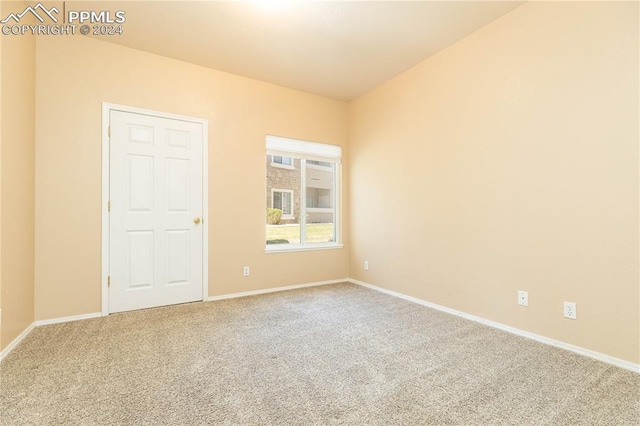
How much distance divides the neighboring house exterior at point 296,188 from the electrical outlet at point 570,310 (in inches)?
115

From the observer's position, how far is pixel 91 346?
2209mm

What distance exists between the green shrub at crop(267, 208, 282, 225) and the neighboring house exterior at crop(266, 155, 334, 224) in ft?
0.18

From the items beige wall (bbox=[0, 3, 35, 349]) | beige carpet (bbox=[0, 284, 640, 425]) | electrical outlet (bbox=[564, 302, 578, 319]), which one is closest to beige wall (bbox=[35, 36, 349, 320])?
beige wall (bbox=[0, 3, 35, 349])

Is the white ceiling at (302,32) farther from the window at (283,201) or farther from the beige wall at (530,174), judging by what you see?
the window at (283,201)

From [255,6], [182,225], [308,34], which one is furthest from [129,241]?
[308,34]

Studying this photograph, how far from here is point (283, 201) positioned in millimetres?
4086

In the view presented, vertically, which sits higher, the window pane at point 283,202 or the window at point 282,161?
the window at point 282,161

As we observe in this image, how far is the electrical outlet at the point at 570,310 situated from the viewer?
84.9 inches

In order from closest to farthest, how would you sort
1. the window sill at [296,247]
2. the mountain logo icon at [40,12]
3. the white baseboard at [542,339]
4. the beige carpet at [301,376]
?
the beige carpet at [301,376] → the white baseboard at [542,339] → the mountain logo icon at [40,12] → the window sill at [296,247]

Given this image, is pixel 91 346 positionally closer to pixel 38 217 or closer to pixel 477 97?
pixel 38 217

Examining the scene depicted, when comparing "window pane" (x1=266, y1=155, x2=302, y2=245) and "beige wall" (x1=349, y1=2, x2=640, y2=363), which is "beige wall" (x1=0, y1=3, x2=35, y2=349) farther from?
"beige wall" (x1=349, y1=2, x2=640, y2=363)

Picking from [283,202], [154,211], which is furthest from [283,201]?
[154,211]

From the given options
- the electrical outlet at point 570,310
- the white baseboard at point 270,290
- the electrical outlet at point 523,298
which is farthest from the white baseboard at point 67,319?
the electrical outlet at point 570,310

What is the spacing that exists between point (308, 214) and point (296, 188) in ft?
1.35
